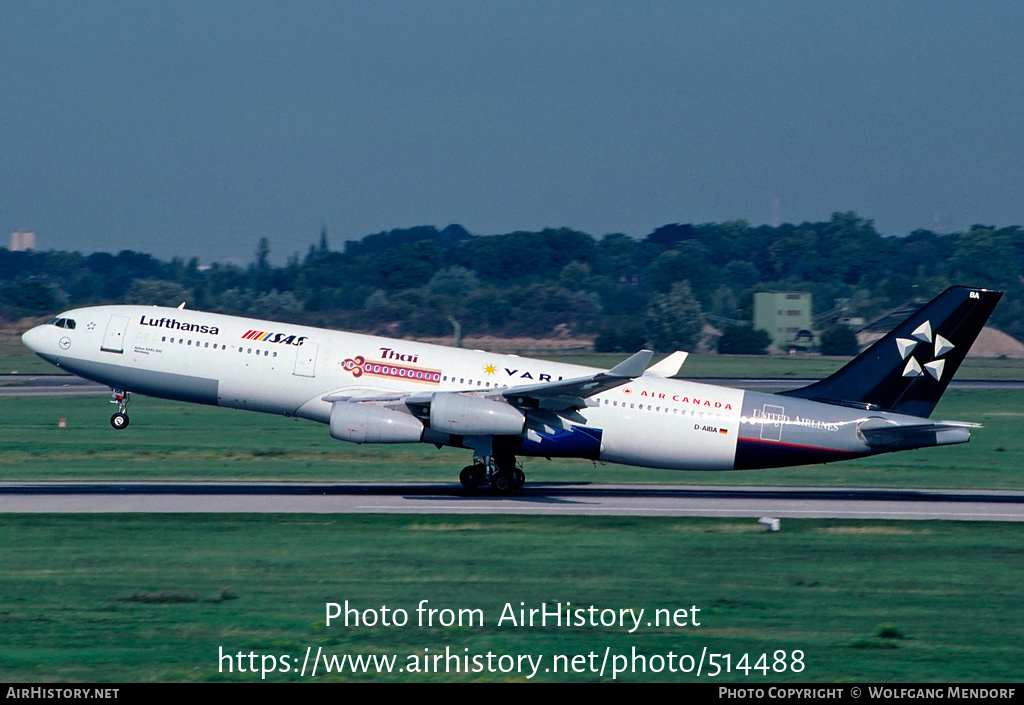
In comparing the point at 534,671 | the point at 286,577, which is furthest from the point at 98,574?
the point at 534,671

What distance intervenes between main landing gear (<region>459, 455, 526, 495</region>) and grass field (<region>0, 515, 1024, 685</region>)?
4931 mm

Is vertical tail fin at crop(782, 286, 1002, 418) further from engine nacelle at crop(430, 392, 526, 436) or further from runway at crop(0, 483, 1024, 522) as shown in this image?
engine nacelle at crop(430, 392, 526, 436)

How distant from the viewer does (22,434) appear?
2004 inches

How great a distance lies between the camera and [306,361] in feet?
117

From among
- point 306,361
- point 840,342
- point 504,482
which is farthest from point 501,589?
point 840,342

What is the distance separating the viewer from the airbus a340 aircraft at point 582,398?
1400 inches

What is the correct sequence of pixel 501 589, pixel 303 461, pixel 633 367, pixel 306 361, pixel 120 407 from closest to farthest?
pixel 501 589, pixel 633 367, pixel 306 361, pixel 120 407, pixel 303 461

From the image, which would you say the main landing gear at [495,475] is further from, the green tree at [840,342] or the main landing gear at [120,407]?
the green tree at [840,342]

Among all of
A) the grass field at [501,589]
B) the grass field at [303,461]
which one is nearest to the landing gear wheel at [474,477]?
the grass field at [303,461]

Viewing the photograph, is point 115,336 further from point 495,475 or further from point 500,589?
point 500,589

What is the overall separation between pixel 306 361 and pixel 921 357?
60.4 feet

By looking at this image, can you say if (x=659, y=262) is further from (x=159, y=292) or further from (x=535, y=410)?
(x=535, y=410)

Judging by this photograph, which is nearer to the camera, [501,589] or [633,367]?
[501,589]

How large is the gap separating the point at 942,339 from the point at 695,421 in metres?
7.74
